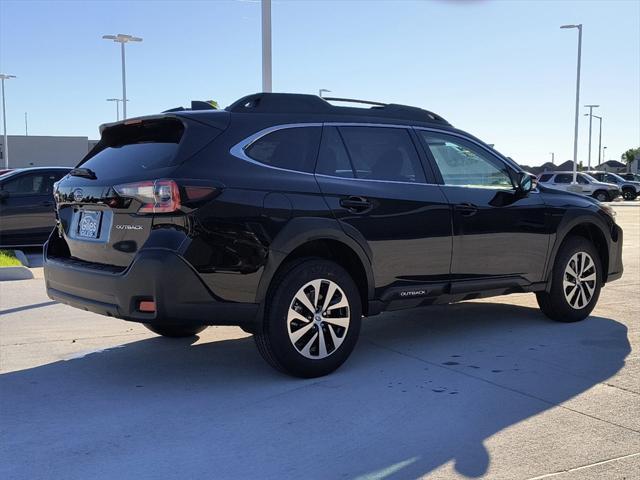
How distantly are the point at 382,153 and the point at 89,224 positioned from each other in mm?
2208

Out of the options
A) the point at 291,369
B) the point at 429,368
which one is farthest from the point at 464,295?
the point at 291,369

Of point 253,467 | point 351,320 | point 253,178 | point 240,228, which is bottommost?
point 253,467

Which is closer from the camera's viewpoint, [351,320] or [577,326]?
[351,320]

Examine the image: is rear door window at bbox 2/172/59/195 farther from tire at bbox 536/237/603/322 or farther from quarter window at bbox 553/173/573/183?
quarter window at bbox 553/173/573/183

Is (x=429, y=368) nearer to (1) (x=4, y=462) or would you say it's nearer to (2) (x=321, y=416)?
(2) (x=321, y=416)

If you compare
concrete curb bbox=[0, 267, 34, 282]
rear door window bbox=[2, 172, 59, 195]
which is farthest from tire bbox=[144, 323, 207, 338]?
rear door window bbox=[2, 172, 59, 195]

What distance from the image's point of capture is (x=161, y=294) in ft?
13.3

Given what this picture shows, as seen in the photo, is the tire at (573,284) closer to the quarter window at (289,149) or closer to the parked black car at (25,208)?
the quarter window at (289,149)

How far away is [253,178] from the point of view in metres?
4.37

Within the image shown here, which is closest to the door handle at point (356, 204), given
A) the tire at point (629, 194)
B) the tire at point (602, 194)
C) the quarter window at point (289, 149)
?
the quarter window at point (289, 149)

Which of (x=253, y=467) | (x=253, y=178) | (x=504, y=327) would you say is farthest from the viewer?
(x=504, y=327)

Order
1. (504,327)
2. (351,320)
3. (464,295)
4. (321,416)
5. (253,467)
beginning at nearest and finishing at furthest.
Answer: (253,467)
(321,416)
(351,320)
(464,295)
(504,327)

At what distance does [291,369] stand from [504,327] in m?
2.62

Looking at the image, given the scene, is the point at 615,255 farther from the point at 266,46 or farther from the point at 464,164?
the point at 266,46
